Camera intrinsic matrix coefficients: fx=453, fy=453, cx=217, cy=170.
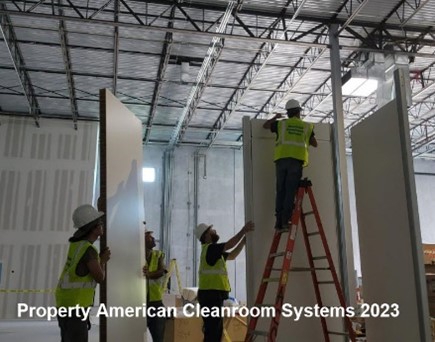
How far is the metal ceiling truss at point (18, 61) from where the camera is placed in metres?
11.3

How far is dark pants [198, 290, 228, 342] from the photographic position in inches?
223

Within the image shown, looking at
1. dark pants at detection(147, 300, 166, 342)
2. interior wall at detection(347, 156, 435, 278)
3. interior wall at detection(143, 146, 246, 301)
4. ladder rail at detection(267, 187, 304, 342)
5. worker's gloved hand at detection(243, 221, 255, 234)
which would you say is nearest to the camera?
ladder rail at detection(267, 187, 304, 342)

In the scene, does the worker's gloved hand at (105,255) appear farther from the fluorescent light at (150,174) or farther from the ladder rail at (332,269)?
the fluorescent light at (150,174)

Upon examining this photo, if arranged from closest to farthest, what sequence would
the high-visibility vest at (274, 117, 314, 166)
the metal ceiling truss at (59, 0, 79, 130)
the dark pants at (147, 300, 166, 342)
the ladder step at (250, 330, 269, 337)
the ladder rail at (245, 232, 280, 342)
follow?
the ladder step at (250, 330, 269, 337)
the ladder rail at (245, 232, 280, 342)
the high-visibility vest at (274, 117, 314, 166)
the dark pants at (147, 300, 166, 342)
the metal ceiling truss at (59, 0, 79, 130)

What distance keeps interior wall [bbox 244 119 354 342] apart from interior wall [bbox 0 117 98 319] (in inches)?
491

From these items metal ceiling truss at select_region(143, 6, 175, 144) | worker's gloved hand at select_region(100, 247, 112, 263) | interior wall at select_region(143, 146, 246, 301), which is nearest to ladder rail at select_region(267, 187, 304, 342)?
worker's gloved hand at select_region(100, 247, 112, 263)

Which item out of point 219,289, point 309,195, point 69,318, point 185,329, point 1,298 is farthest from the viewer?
point 1,298

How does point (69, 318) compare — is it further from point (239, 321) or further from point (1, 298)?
point (1, 298)

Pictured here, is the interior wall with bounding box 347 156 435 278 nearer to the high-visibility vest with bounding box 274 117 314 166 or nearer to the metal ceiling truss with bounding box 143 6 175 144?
the metal ceiling truss with bounding box 143 6 175 144

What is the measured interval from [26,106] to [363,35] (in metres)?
12.1

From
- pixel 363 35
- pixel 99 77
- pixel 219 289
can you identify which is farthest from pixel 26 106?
pixel 219 289

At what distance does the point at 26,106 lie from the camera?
1684 cm

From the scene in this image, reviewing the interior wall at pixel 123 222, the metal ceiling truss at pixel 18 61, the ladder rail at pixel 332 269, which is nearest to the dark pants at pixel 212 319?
the interior wall at pixel 123 222

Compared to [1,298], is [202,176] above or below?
above
